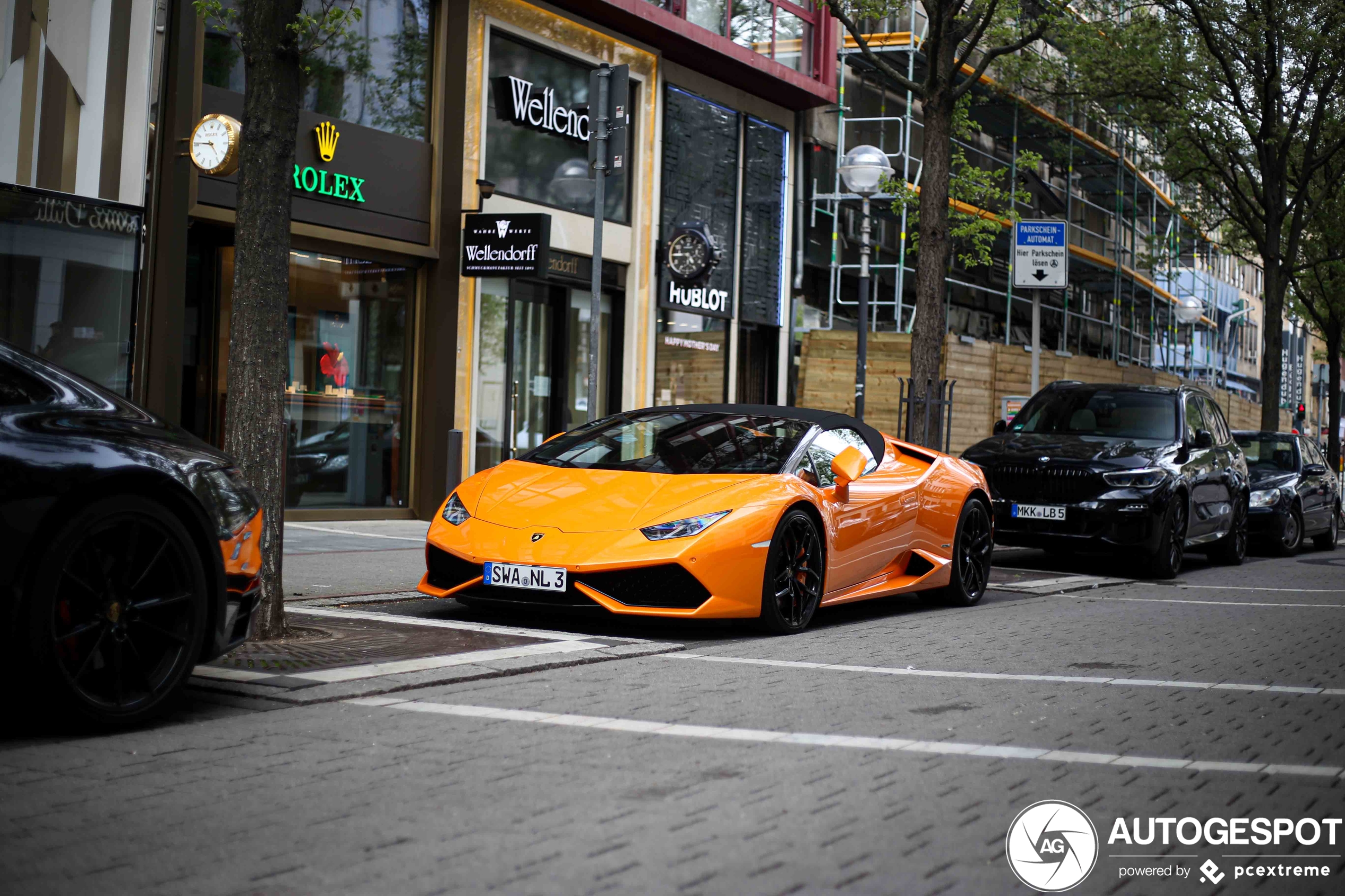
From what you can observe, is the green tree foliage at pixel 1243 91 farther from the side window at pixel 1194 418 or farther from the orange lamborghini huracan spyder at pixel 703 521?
the orange lamborghini huracan spyder at pixel 703 521

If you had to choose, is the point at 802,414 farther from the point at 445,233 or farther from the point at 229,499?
the point at 445,233

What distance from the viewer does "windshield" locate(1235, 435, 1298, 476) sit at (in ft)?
63.5

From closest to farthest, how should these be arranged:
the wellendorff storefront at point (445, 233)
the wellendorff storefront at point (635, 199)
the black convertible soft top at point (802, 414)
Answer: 1. the black convertible soft top at point (802, 414)
2. the wellendorff storefront at point (445, 233)
3. the wellendorff storefront at point (635, 199)

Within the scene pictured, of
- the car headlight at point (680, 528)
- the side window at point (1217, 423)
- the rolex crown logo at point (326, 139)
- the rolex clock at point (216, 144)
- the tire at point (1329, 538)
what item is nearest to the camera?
the car headlight at point (680, 528)

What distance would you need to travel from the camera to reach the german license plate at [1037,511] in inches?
511

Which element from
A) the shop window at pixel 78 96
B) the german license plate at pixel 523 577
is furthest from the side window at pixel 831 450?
the shop window at pixel 78 96

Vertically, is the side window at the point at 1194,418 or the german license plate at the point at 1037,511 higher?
the side window at the point at 1194,418

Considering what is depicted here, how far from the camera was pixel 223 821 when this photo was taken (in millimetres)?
3764

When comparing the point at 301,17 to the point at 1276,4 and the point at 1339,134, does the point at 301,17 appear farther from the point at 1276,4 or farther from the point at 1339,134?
the point at 1339,134

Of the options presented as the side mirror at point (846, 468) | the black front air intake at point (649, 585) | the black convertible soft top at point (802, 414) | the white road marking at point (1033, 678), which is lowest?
the white road marking at point (1033, 678)

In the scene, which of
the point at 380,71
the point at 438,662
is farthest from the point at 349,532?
the point at 438,662

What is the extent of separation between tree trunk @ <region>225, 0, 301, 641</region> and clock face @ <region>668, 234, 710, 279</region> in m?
13.2

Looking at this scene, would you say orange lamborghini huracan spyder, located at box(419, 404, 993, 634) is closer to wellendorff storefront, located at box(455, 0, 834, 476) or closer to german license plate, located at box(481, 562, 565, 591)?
german license plate, located at box(481, 562, 565, 591)

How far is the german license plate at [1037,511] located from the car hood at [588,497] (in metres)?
5.59
